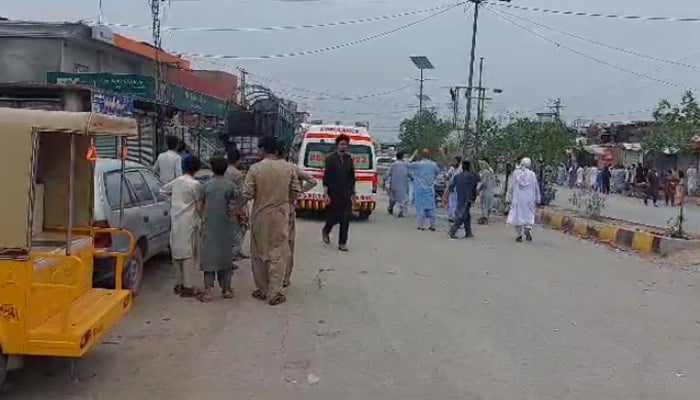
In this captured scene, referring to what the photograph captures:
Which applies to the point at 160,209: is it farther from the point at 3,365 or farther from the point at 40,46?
the point at 40,46

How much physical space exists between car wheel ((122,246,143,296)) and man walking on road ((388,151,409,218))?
42.6 ft

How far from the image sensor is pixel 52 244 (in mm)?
6824

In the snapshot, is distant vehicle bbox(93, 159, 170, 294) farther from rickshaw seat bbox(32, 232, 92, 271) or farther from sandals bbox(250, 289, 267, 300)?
sandals bbox(250, 289, 267, 300)

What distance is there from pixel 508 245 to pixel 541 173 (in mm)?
11350

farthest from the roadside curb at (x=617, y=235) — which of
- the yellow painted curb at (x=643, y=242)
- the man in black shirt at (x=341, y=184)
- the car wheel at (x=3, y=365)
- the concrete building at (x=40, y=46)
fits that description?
the concrete building at (x=40, y=46)

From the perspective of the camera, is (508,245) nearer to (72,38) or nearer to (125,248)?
(125,248)

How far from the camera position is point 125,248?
27.7ft

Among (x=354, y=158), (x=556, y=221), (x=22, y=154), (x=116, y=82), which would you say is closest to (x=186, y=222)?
(x=22, y=154)

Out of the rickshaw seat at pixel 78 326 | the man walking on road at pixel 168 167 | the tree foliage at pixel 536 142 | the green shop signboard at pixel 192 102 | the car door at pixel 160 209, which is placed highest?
the green shop signboard at pixel 192 102

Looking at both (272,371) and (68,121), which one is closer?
(68,121)

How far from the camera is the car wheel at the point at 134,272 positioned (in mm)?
9436

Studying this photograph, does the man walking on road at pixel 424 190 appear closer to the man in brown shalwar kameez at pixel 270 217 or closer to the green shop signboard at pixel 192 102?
the green shop signboard at pixel 192 102

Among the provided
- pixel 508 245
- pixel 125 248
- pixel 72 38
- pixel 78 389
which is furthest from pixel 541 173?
pixel 78 389

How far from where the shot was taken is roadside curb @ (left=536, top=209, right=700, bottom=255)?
634 inches
